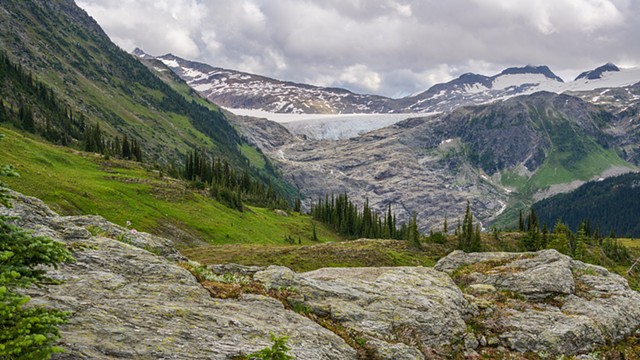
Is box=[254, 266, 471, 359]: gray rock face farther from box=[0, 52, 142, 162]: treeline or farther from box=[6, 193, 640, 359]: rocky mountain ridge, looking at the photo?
box=[0, 52, 142, 162]: treeline

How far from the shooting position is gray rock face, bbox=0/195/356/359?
36.2ft

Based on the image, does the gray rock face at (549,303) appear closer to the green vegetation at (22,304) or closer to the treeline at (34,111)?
the green vegetation at (22,304)

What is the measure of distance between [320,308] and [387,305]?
12.3 ft

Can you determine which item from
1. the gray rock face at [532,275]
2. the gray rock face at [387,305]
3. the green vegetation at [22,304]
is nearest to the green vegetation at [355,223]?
the gray rock face at [532,275]

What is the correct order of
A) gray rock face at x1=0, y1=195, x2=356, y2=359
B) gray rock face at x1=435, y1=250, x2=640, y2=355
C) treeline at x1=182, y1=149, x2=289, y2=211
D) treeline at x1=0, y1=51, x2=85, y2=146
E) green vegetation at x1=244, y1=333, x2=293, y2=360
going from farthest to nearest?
1. treeline at x1=0, y1=51, x2=85, y2=146
2. treeline at x1=182, y1=149, x2=289, y2=211
3. gray rock face at x1=435, y1=250, x2=640, y2=355
4. green vegetation at x1=244, y1=333, x2=293, y2=360
5. gray rock face at x1=0, y1=195, x2=356, y2=359

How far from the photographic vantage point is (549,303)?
26.3 meters

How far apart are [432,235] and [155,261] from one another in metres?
82.4

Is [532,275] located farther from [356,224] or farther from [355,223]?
[355,223]

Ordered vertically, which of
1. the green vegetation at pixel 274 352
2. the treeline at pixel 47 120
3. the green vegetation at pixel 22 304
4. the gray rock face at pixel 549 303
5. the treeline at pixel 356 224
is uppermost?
the treeline at pixel 47 120

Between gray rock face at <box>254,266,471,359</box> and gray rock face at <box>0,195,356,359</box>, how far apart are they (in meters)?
2.31

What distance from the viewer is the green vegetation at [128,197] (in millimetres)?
58531

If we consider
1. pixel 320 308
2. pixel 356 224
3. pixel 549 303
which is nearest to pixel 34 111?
pixel 356 224

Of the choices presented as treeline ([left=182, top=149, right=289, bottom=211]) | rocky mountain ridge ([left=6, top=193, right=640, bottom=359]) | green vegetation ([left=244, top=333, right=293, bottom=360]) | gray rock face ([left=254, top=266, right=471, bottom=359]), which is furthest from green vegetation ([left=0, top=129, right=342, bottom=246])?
green vegetation ([left=244, top=333, right=293, bottom=360])

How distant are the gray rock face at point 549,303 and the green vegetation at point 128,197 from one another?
48193 millimetres
